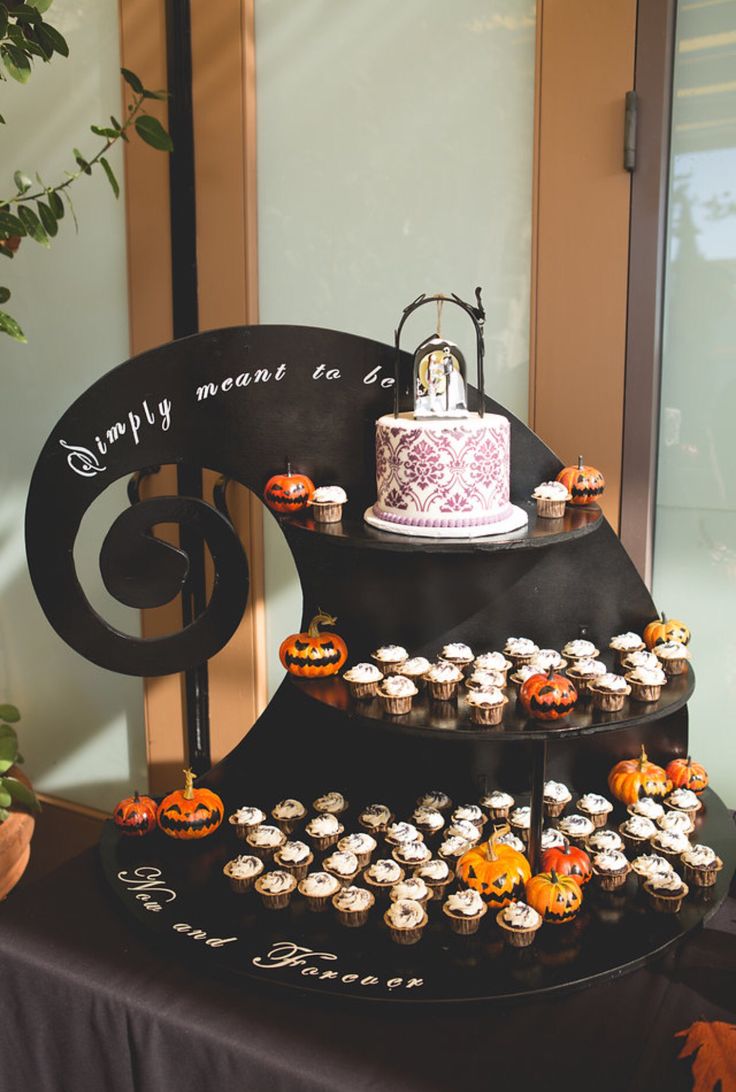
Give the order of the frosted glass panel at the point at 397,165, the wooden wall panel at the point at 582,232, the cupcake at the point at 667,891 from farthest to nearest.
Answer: the frosted glass panel at the point at 397,165, the wooden wall panel at the point at 582,232, the cupcake at the point at 667,891

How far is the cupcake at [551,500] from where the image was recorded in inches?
63.2

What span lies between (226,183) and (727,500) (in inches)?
46.4

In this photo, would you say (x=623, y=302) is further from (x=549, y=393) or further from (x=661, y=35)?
(x=661, y=35)

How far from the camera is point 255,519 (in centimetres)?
223

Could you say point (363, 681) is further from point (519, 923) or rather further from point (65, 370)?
point (65, 370)

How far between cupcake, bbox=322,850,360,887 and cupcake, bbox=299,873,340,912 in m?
0.01

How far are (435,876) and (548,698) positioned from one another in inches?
13.6

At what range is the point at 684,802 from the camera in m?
1.71

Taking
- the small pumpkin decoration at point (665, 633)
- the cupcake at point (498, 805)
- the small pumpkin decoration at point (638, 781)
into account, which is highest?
the small pumpkin decoration at point (665, 633)

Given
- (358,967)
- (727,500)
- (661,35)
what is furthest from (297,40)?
(358,967)

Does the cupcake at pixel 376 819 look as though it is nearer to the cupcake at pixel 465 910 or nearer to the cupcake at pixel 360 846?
the cupcake at pixel 360 846

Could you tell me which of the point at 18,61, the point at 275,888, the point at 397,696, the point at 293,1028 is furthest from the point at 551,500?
the point at 18,61

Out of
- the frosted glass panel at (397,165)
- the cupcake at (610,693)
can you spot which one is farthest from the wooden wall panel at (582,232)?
the cupcake at (610,693)

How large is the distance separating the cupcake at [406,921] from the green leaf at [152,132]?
141 centimetres
